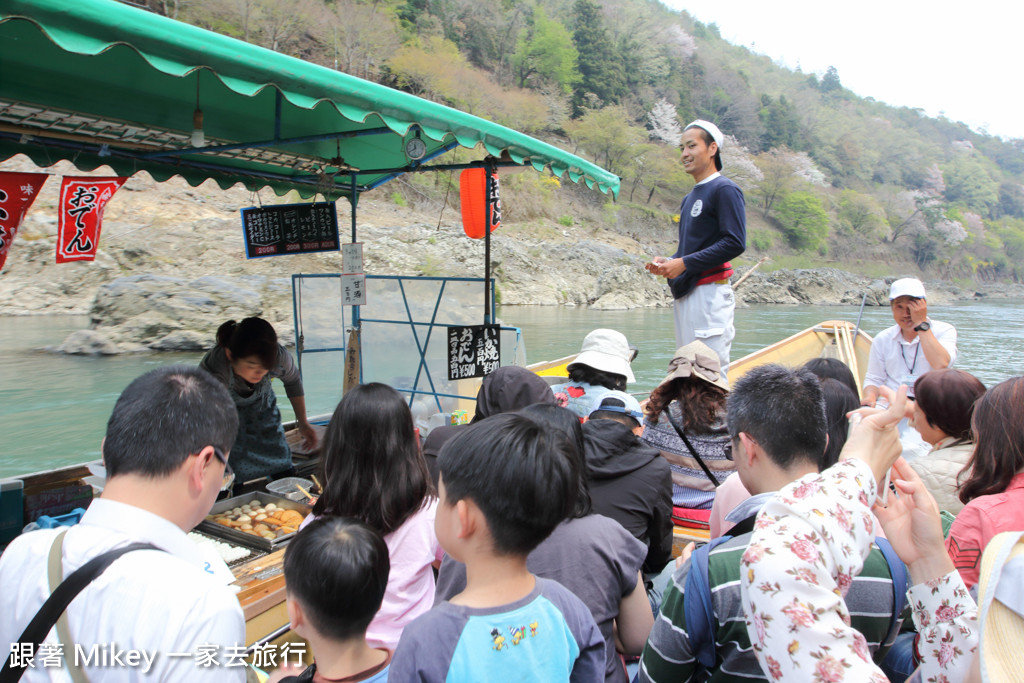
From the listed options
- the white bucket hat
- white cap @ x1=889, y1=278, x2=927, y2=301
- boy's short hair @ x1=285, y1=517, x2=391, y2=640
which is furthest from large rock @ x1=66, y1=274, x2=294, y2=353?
boy's short hair @ x1=285, y1=517, x2=391, y2=640

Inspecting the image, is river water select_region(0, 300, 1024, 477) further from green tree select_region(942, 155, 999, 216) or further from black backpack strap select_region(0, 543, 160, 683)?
green tree select_region(942, 155, 999, 216)

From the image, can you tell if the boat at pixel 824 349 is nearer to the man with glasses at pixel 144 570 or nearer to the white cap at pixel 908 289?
the white cap at pixel 908 289

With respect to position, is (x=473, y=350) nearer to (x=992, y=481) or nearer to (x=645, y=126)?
(x=992, y=481)

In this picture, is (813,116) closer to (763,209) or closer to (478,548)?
(763,209)

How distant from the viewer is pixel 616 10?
63906mm

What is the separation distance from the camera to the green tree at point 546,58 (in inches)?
1750

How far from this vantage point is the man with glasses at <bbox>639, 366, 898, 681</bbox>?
120cm

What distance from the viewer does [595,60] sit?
4731 centimetres

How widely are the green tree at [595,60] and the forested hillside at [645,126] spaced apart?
0.37ft

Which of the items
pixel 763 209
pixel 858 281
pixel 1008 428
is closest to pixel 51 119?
pixel 1008 428

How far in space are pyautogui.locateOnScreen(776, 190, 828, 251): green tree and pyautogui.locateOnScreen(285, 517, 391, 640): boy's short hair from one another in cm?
4904

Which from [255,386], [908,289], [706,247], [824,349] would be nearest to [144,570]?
[255,386]

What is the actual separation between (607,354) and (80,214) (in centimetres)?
348

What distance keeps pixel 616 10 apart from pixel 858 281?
42.5 m
